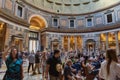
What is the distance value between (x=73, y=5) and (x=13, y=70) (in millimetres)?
24881

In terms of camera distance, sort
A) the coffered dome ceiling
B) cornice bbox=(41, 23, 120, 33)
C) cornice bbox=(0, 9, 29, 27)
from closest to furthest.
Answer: cornice bbox=(0, 9, 29, 27), cornice bbox=(41, 23, 120, 33), the coffered dome ceiling

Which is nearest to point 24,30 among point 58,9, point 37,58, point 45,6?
point 45,6

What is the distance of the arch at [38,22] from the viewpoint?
23.3 metres

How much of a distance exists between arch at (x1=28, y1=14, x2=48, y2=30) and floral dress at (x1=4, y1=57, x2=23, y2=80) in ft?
66.0

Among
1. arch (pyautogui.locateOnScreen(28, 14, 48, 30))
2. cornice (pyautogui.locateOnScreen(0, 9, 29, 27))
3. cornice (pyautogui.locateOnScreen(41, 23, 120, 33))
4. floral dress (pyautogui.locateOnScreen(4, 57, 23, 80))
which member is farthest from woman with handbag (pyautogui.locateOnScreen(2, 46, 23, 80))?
arch (pyautogui.locateOnScreen(28, 14, 48, 30))

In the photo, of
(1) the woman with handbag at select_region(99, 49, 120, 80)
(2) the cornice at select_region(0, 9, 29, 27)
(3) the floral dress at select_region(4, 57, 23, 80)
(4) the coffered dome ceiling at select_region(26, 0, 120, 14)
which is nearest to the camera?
(1) the woman with handbag at select_region(99, 49, 120, 80)

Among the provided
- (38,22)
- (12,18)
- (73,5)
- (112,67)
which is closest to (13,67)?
(112,67)

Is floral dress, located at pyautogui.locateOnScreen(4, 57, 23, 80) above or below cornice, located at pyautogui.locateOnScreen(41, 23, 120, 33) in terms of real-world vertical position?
below

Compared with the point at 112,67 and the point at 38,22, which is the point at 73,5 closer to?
the point at 38,22

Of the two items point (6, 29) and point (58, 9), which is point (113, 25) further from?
point (6, 29)

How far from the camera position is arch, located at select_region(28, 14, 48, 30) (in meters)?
23.3

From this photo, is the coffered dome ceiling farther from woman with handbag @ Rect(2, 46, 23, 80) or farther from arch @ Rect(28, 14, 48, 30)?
woman with handbag @ Rect(2, 46, 23, 80)

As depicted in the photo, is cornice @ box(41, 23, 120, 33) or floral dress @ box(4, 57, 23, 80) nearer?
floral dress @ box(4, 57, 23, 80)

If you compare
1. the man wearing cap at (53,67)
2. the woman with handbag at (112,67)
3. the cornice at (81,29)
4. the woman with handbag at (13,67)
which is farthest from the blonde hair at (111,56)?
the cornice at (81,29)
